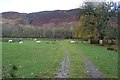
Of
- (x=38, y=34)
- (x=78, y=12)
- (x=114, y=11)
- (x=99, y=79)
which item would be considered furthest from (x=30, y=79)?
(x=38, y=34)

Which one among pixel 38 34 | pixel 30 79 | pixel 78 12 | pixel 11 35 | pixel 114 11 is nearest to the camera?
pixel 30 79

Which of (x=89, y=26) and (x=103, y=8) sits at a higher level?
(x=103, y=8)

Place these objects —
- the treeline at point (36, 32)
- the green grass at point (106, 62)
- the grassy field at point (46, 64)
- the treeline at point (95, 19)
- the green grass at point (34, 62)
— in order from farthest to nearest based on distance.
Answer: the treeline at point (36, 32) → the treeline at point (95, 19) → the green grass at point (106, 62) → the green grass at point (34, 62) → the grassy field at point (46, 64)

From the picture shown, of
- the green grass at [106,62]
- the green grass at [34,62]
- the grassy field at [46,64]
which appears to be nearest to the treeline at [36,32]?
the green grass at [34,62]

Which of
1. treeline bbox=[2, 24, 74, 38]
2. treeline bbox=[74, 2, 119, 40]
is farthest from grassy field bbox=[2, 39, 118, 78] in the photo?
treeline bbox=[2, 24, 74, 38]

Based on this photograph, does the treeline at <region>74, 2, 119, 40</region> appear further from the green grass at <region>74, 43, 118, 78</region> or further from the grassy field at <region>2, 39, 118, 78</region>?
the grassy field at <region>2, 39, 118, 78</region>

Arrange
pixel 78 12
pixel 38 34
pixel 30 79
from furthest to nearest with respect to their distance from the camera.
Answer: pixel 38 34
pixel 78 12
pixel 30 79

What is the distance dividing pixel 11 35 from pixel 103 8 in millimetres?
75186

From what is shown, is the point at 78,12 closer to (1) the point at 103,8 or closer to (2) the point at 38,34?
(1) the point at 103,8

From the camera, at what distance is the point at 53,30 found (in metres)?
164

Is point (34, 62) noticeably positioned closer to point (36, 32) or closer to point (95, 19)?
point (95, 19)

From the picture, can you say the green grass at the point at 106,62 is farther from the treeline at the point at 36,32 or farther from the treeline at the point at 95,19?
the treeline at the point at 36,32

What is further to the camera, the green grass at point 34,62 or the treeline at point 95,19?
the treeline at point 95,19

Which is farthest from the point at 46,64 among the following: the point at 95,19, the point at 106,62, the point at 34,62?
the point at 95,19
